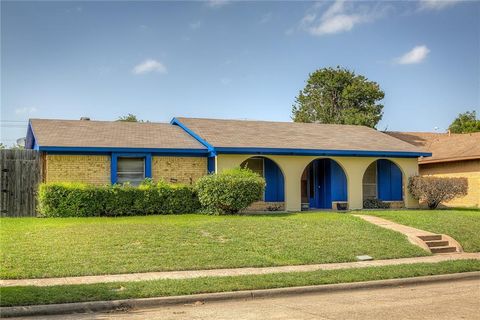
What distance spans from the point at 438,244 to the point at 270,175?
31.3ft

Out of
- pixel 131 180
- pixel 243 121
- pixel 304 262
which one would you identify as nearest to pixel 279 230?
pixel 304 262

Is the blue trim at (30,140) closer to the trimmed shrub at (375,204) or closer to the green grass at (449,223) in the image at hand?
the green grass at (449,223)

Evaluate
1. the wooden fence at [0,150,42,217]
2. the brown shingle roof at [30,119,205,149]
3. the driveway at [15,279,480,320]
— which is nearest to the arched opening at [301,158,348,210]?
the brown shingle roof at [30,119,205,149]

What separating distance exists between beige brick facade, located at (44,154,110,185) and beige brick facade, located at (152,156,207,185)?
6.27 ft

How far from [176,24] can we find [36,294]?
41.3 ft

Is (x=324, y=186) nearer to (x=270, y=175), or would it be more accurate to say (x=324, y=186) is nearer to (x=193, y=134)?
(x=270, y=175)

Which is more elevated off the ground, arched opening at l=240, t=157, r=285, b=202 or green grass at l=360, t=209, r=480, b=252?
arched opening at l=240, t=157, r=285, b=202

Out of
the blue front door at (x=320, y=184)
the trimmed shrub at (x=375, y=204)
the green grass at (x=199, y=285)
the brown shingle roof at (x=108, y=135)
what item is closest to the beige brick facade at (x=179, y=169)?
the brown shingle roof at (x=108, y=135)

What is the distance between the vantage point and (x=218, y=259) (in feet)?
43.1

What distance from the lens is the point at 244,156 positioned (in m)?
23.2

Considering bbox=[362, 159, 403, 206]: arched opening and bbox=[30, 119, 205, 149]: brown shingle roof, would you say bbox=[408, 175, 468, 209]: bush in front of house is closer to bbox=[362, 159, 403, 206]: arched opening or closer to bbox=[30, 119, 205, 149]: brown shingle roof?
bbox=[362, 159, 403, 206]: arched opening

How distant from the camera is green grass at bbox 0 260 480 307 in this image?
9367 millimetres

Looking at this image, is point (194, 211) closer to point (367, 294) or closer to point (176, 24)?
point (176, 24)

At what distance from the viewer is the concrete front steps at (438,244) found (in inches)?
627
